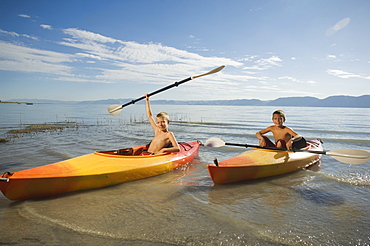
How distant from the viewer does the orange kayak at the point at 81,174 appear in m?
3.52

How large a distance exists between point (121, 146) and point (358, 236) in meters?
7.92

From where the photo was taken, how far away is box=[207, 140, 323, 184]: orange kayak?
14.9 feet

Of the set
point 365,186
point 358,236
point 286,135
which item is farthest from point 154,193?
point 365,186

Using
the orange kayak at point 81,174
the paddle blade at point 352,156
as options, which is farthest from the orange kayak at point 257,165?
the orange kayak at point 81,174

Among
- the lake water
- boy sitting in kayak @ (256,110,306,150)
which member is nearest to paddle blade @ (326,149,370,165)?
the lake water

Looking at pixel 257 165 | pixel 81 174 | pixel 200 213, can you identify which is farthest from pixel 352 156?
pixel 81 174

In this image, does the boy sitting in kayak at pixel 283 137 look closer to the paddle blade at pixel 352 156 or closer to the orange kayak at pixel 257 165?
the orange kayak at pixel 257 165

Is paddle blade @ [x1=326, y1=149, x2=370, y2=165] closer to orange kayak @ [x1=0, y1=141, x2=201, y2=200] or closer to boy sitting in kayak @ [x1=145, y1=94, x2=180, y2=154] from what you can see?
boy sitting in kayak @ [x1=145, y1=94, x2=180, y2=154]

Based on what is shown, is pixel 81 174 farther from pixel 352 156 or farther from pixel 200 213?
pixel 352 156

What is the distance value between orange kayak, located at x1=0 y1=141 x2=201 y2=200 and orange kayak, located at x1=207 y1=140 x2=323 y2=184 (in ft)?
4.61

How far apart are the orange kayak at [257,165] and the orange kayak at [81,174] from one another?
140 centimetres

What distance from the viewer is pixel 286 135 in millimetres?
5809

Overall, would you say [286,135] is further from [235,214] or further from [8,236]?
[8,236]

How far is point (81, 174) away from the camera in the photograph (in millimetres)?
3996
